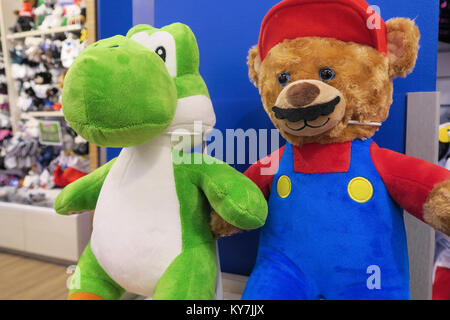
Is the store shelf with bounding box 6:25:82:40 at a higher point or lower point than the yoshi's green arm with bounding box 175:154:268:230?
higher

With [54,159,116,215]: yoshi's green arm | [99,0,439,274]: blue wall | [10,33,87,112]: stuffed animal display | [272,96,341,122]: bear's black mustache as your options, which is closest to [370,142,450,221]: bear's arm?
[272,96,341,122]: bear's black mustache

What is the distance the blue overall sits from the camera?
677mm

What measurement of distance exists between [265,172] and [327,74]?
0.89 ft

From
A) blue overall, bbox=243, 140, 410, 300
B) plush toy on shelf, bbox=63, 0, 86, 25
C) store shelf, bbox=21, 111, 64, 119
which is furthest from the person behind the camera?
store shelf, bbox=21, 111, 64, 119

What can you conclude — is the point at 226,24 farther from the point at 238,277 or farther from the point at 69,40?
the point at 69,40

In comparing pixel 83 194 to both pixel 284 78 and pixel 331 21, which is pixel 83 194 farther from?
pixel 331 21

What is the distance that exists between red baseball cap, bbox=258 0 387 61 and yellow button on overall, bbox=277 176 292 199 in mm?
318

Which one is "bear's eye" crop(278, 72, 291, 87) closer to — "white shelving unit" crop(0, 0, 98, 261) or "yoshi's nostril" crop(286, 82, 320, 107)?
"yoshi's nostril" crop(286, 82, 320, 107)

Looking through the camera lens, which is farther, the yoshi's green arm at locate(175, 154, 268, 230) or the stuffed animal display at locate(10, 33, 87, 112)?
the stuffed animal display at locate(10, 33, 87, 112)

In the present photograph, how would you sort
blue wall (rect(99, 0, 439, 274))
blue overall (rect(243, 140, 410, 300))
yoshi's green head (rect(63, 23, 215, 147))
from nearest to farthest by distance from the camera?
yoshi's green head (rect(63, 23, 215, 147)), blue overall (rect(243, 140, 410, 300)), blue wall (rect(99, 0, 439, 274))

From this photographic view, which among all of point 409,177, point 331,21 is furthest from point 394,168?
point 331,21

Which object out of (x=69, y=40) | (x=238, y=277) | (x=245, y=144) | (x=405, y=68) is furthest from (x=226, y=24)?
(x=69, y=40)

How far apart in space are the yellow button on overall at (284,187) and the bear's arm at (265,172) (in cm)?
4

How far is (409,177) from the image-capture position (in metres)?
0.68
